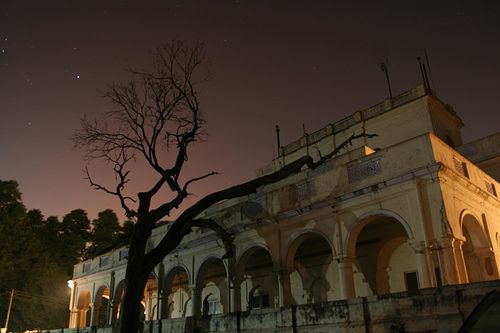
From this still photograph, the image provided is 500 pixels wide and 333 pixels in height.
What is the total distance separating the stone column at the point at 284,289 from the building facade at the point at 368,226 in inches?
1.5

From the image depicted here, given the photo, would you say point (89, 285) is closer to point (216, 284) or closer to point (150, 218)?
point (216, 284)

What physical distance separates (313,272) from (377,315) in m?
9.99

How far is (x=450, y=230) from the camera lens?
12.1 metres

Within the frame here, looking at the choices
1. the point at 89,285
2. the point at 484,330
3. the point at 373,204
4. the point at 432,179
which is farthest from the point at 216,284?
the point at 484,330

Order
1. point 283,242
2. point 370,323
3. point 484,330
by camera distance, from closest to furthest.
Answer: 1. point 484,330
2. point 370,323
3. point 283,242

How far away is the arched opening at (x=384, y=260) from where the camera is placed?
16.9 metres

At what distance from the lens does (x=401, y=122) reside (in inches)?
938

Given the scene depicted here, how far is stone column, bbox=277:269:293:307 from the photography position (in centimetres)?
1562

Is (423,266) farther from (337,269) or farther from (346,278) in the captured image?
(337,269)

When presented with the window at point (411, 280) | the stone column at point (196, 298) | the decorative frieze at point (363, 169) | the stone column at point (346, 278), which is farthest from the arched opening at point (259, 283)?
the decorative frieze at point (363, 169)

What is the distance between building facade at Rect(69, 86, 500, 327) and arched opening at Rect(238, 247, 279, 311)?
5 centimetres

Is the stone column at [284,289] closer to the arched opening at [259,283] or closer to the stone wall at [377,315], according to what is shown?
the stone wall at [377,315]

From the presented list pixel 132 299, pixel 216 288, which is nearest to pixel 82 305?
pixel 216 288

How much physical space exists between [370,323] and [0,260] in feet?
95.8
